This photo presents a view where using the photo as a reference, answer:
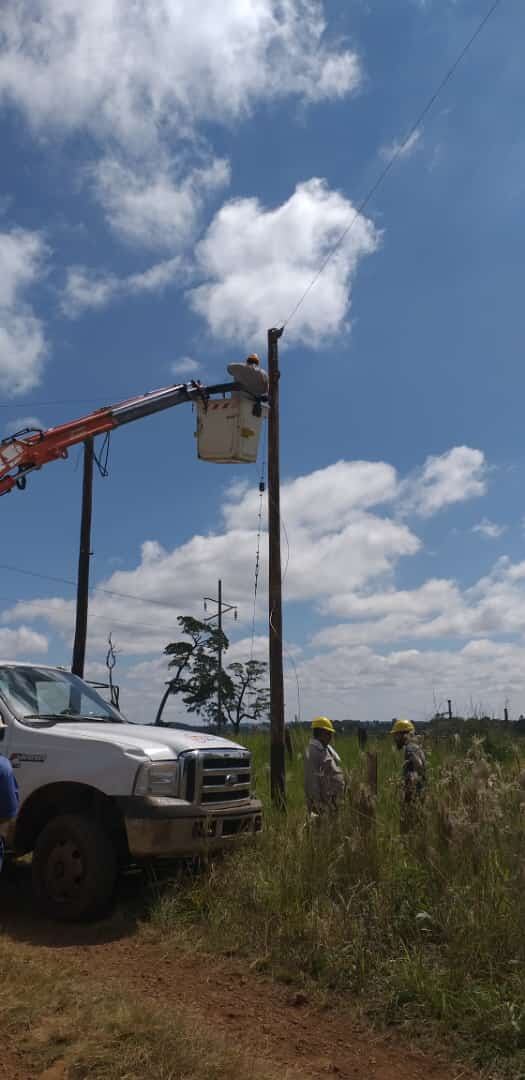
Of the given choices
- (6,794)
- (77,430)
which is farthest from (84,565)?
(6,794)

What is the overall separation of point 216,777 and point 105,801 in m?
0.93

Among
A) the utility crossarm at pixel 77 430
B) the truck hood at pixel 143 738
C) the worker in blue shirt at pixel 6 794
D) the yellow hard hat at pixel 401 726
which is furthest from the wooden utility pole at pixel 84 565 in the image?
the worker in blue shirt at pixel 6 794

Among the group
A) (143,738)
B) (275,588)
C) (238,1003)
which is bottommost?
(238,1003)

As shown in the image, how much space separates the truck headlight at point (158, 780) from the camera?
273 inches

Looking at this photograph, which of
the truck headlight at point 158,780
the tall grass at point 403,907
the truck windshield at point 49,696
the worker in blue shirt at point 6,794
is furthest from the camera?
the truck windshield at point 49,696

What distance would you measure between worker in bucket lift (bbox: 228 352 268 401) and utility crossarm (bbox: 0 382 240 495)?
376 mm

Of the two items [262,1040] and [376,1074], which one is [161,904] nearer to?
[262,1040]

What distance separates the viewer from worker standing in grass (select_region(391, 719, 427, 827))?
23.0 feet

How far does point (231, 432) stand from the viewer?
14000 mm

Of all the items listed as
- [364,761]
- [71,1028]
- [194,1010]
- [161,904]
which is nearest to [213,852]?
[161,904]

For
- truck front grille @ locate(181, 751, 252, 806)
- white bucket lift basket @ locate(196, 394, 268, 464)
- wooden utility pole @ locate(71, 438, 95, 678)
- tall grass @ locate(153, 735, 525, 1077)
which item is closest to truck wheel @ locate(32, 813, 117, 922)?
tall grass @ locate(153, 735, 525, 1077)

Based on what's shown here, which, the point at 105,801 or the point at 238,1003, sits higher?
the point at 105,801

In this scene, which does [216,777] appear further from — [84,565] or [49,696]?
[84,565]

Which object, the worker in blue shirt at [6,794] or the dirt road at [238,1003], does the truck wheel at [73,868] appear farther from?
the worker in blue shirt at [6,794]
